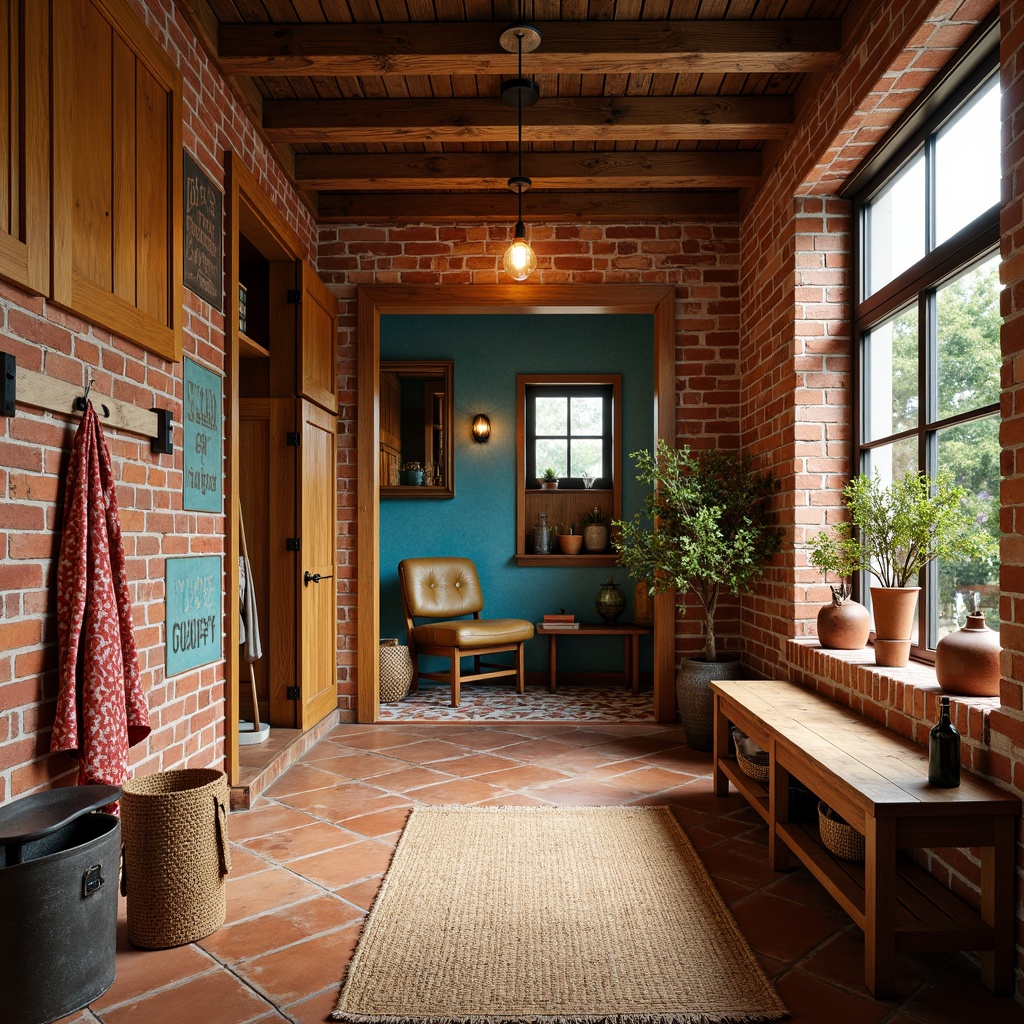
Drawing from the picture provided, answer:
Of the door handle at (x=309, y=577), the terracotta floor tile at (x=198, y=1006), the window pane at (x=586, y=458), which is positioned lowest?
the terracotta floor tile at (x=198, y=1006)

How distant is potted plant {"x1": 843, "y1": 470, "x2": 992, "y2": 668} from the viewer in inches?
108

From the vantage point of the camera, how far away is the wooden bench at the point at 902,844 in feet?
6.44

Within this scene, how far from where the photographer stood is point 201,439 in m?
3.17

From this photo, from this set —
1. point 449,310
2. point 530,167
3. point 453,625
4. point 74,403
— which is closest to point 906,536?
point 74,403

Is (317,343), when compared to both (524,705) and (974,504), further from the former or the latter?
(974,504)

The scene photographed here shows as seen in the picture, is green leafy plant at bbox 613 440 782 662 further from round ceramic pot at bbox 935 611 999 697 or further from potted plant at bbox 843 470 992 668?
round ceramic pot at bbox 935 611 999 697

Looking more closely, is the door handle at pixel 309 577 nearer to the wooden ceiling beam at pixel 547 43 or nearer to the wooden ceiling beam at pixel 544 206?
the wooden ceiling beam at pixel 544 206

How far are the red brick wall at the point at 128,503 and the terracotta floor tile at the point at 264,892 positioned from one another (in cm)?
49

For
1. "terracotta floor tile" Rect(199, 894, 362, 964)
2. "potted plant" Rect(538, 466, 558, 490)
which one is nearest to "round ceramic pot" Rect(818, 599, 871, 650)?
"terracotta floor tile" Rect(199, 894, 362, 964)

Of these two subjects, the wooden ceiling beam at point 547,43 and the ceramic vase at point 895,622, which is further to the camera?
the wooden ceiling beam at point 547,43

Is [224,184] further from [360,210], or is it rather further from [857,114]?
[857,114]

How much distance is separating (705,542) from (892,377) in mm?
1158

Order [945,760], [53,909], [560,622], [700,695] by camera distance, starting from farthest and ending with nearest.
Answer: [560,622]
[700,695]
[945,760]
[53,909]

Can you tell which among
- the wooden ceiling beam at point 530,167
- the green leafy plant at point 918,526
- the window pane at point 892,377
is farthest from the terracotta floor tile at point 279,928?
the wooden ceiling beam at point 530,167
